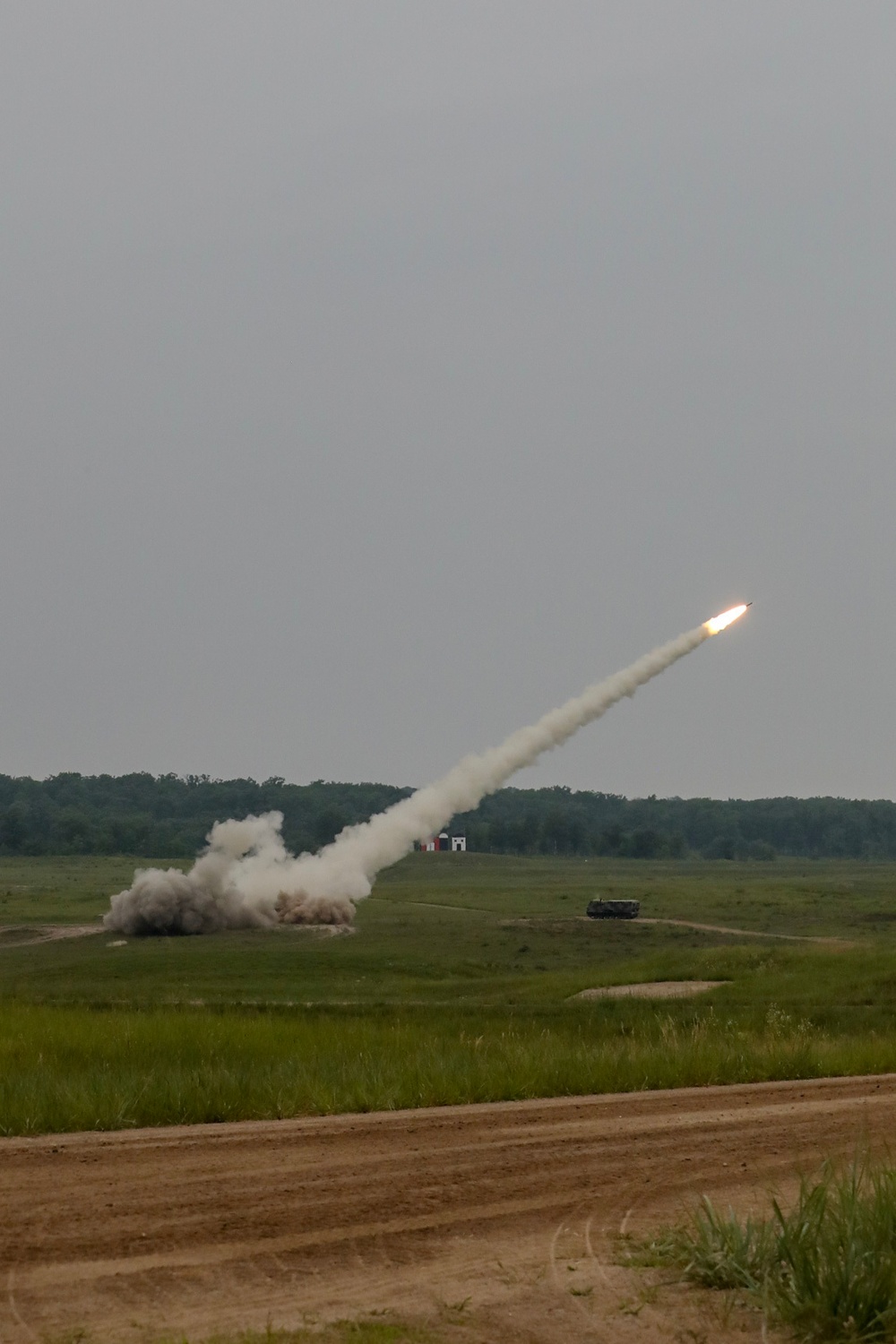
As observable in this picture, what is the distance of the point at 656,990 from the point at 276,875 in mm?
32712

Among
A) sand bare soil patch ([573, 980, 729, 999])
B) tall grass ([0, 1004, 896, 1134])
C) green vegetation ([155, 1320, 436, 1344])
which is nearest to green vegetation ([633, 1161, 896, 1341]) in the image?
green vegetation ([155, 1320, 436, 1344])

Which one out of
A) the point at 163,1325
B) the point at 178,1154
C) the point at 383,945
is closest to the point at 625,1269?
the point at 163,1325

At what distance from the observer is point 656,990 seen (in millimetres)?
41969

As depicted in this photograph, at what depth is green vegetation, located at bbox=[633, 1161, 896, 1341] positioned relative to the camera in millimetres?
9578

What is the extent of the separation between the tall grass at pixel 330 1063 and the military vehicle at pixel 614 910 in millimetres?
45875

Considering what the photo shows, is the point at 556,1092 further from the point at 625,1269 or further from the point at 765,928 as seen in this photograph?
the point at 765,928

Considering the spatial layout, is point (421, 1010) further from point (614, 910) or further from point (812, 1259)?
point (614, 910)

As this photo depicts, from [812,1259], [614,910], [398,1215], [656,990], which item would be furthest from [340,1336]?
[614,910]

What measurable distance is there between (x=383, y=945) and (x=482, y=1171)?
154 ft

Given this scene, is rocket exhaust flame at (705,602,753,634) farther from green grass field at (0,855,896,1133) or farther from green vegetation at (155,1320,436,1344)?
green vegetation at (155,1320,436,1344)

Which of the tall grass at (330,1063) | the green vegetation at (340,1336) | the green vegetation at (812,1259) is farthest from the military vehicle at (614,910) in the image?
the green vegetation at (340,1336)

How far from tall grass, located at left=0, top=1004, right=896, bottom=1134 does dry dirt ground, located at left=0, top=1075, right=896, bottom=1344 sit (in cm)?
85

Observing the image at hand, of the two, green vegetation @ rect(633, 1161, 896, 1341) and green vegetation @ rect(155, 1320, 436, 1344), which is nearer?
green vegetation @ rect(155, 1320, 436, 1344)

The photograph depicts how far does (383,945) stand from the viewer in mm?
60719
